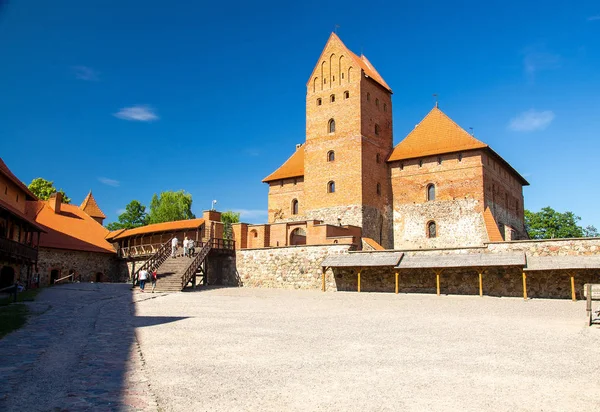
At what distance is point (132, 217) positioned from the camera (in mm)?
58344

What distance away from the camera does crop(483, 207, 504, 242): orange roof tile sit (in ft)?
88.3

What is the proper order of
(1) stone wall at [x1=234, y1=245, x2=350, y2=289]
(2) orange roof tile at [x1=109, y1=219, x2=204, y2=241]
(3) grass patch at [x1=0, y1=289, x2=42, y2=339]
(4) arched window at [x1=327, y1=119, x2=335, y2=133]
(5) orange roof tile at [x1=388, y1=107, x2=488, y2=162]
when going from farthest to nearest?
1. (2) orange roof tile at [x1=109, y1=219, x2=204, y2=241]
2. (4) arched window at [x1=327, y1=119, x2=335, y2=133]
3. (5) orange roof tile at [x1=388, y1=107, x2=488, y2=162]
4. (1) stone wall at [x1=234, y1=245, x2=350, y2=289]
5. (3) grass patch at [x1=0, y1=289, x2=42, y2=339]

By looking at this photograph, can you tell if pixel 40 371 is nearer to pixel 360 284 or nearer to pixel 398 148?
pixel 360 284

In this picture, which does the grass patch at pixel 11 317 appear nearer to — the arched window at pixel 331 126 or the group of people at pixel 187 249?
the group of people at pixel 187 249

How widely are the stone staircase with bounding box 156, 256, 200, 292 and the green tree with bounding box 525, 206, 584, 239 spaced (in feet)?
118

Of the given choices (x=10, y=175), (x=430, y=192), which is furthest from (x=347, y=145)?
(x=10, y=175)

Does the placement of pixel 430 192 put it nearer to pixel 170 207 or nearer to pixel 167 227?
pixel 167 227

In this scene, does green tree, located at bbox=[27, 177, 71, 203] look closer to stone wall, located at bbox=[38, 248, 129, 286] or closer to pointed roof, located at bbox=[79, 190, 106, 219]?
pointed roof, located at bbox=[79, 190, 106, 219]

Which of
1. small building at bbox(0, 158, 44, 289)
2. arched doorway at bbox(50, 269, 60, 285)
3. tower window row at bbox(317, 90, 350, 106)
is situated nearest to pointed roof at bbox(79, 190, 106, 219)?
arched doorway at bbox(50, 269, 60, 285)

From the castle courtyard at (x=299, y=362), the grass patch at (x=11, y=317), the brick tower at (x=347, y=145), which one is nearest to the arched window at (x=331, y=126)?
the brick tower at (x=347, y=145)

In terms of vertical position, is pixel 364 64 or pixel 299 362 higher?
pixel 364 64

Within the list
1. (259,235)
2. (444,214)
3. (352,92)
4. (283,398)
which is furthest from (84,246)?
(283,398)

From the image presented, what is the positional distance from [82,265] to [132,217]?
24.5 metres

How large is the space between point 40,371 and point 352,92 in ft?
94.1
